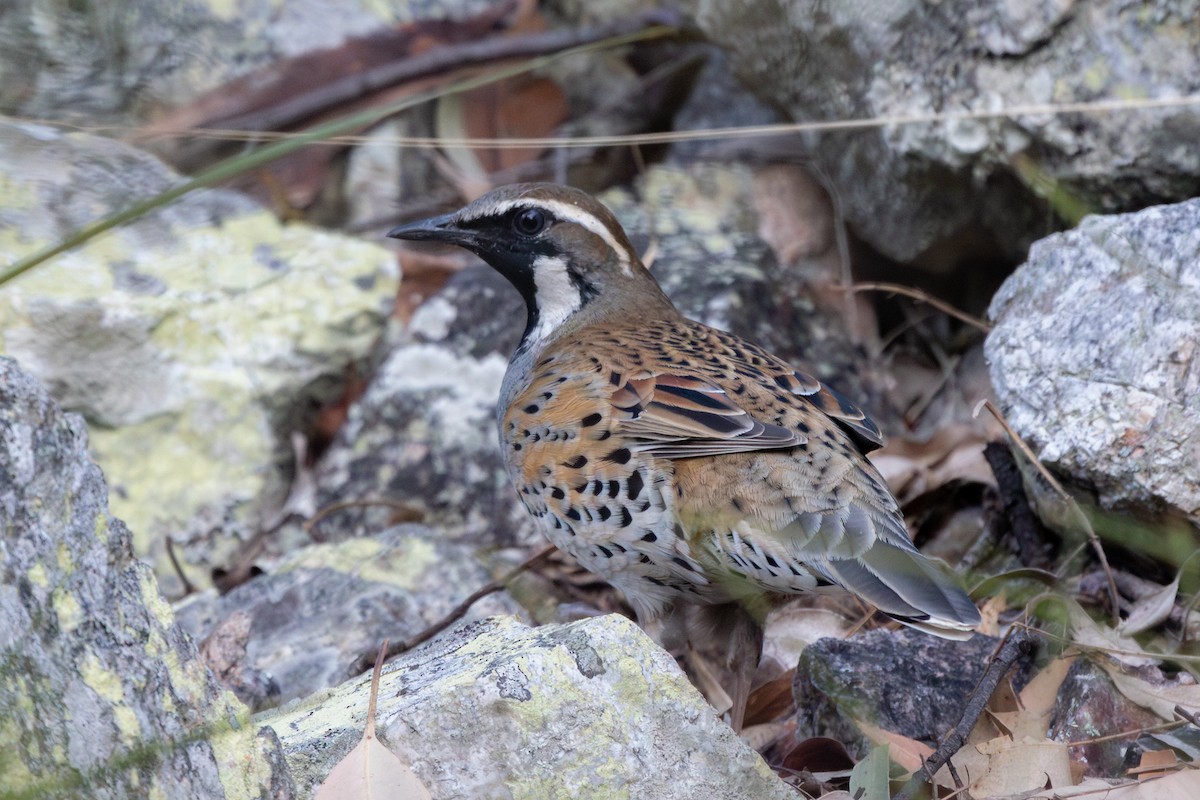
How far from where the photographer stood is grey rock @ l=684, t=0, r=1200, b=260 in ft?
18.2

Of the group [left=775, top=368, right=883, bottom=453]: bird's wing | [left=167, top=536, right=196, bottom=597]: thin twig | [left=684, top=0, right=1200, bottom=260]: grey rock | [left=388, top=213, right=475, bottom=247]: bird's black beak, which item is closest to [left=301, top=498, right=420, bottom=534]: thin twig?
[left=167, top=536, right=196, bottom=597]: thin twig

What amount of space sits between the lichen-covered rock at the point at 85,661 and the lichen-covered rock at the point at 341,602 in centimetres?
185

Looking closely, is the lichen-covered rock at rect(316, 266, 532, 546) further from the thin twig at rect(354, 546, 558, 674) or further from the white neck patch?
the thin twig at rect(354, 546, 558, 674)

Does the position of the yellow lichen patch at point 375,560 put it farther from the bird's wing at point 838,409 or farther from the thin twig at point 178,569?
the bird's wing at point 838,409

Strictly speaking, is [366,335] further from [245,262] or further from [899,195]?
[899,195]

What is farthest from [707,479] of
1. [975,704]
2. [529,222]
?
[529,222]

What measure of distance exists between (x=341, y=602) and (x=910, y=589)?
2.47 m

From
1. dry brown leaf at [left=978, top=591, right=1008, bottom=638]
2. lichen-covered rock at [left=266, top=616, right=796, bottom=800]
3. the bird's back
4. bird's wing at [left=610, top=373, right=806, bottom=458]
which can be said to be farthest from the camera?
dry brown leaf at [left=978, top=591, right=1008, bottom=638]

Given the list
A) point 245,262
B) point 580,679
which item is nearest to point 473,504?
point 245,262

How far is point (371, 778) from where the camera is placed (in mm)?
3244

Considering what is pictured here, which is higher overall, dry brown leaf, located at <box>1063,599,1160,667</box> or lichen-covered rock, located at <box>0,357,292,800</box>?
lichen-covered rock, located at <box>0,357,292,800</box>

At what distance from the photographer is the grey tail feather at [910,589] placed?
3.80 metres

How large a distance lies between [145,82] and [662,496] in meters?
2.94

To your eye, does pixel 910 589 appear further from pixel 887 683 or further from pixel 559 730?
pixel 559 730
